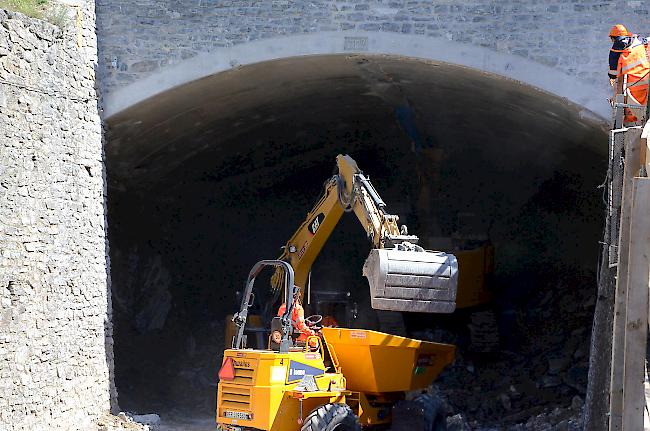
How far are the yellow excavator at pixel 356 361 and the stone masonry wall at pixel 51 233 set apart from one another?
6.32ft

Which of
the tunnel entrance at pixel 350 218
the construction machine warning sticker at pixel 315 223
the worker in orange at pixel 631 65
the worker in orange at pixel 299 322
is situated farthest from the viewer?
the tunnel entrance at pixel 350 218

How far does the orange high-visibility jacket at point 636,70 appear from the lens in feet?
40.1

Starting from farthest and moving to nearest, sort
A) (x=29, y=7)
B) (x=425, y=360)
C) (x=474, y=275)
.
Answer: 1. (x=474, y=275)
2. (x=29, y=7)
3. (x=425, y=360)

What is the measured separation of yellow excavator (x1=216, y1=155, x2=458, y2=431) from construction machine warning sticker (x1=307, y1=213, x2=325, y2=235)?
2.62 feet

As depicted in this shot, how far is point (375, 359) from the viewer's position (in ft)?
39.8

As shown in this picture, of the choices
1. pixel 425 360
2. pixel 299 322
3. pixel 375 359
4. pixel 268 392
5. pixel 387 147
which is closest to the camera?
pixel 268 392

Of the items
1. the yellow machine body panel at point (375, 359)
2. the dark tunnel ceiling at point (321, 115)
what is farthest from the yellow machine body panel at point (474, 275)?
the yellow machine body panel at point (375, 359)

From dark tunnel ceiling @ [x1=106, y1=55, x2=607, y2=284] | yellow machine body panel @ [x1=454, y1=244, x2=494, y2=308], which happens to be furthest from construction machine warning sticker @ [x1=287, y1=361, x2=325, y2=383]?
yellow machine body panel @ [x1=454, y1=244, x2=494, y2=308]

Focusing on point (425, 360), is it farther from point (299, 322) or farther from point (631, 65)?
point (631, 65)

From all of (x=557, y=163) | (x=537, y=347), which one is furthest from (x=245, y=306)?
(x=557, y=163)

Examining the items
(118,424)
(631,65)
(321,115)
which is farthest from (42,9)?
(631,65)

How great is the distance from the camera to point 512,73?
45.2 feet

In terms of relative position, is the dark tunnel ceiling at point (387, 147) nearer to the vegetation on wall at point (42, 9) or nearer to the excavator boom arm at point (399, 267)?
the vegetation on wall at point (42, 9)

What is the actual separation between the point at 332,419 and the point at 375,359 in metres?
1.20
